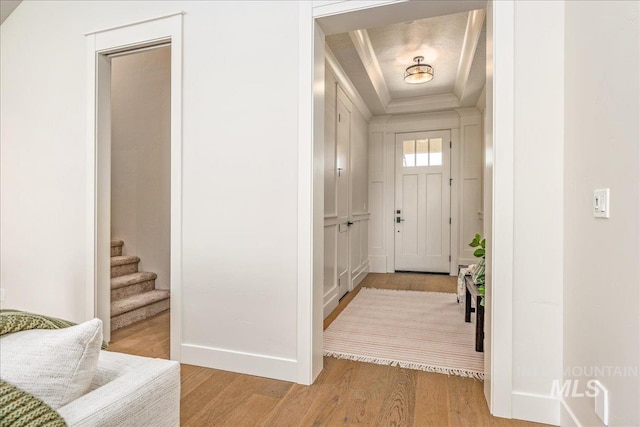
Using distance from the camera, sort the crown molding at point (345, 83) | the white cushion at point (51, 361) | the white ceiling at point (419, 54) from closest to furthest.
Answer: the white cushion at point (51, 361) → the white ceiling at point (419, 54) → the crown molding at point (345, 83)

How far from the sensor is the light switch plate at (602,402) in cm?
126

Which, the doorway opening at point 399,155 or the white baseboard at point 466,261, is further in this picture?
the white baseboard at point 466,261

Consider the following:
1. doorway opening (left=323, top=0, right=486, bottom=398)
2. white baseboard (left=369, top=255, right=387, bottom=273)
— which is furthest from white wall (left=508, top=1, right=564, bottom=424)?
white baseboard (left=369, top=255, right=387, bottom=273)

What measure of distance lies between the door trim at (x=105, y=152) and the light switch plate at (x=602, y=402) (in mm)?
2272

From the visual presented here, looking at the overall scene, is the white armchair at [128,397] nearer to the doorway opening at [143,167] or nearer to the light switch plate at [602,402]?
the light switch plate at [602,402]

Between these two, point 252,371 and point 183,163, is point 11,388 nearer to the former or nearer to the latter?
point 252,371

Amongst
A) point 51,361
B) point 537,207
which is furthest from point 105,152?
point 537,207

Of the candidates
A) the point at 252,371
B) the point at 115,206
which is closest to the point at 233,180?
the point at 252,371

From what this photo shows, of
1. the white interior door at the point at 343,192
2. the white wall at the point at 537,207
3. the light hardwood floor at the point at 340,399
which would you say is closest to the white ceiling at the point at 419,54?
the white interior door at the point at 343,192

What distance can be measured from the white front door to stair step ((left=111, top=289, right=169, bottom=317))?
12.0 feet

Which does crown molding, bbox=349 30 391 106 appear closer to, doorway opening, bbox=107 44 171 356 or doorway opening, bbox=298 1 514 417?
doorway opening, bbox=298 1 514 417

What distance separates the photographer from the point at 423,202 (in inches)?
219

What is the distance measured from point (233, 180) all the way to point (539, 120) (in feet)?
5.78

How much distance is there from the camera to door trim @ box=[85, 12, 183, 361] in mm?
2314
